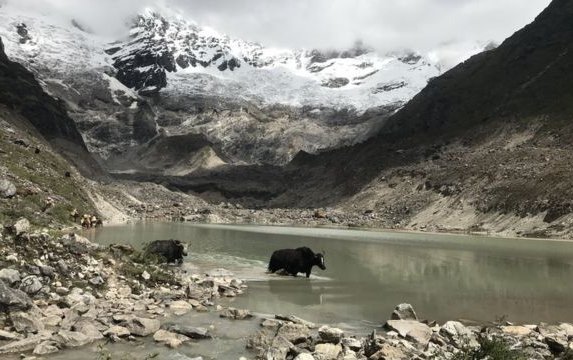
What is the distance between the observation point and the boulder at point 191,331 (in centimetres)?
1644

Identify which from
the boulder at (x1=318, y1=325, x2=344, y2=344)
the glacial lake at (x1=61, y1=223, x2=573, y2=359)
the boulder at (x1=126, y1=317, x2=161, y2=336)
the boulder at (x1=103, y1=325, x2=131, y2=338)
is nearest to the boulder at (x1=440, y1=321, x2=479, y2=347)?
the glacial lake at (x1=61, y1=223, x2=573, y2=359)

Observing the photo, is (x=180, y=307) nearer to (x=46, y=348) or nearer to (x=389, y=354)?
(x=46, y=348)

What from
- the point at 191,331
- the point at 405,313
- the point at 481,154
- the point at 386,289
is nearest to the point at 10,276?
the point at 191,331

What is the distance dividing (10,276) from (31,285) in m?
0.69

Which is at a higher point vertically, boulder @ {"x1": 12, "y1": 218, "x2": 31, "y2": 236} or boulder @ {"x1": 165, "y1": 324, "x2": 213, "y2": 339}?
boulder @ {"x1": 12, "y1": 218, "x2": 31, "y2": 236}

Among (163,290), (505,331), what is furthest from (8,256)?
(505,331)

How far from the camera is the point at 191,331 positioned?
16531 millimetres

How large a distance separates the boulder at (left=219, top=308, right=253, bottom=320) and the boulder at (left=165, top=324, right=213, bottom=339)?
7.84 feet

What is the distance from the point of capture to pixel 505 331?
17.9 metres

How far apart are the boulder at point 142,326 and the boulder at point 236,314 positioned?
9.78 ft

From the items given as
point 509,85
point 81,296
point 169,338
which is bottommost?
point 169,338

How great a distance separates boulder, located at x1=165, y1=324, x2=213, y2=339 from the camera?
53.9 feet

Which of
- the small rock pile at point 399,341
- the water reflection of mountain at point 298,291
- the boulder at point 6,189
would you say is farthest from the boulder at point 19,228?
the boulder at point 6,189

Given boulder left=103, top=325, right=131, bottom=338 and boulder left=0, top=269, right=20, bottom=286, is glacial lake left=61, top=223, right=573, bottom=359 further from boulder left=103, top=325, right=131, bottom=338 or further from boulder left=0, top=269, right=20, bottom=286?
boulder left=0, top=269, right=20, bottom=286
